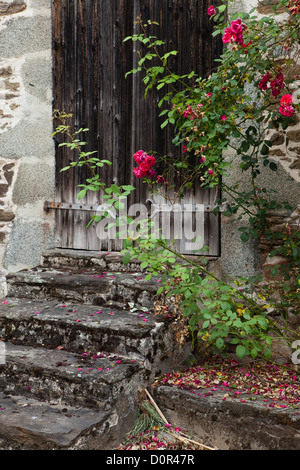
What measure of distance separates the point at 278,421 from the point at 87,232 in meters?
2.39

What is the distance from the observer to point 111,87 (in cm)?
406

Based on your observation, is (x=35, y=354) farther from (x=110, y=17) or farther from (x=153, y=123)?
(x=110, y=17)

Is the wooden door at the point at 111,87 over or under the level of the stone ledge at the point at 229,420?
over

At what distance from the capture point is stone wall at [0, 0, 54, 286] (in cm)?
426

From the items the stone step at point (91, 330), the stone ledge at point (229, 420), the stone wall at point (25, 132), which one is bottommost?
the stone ledge at point (229, 420)

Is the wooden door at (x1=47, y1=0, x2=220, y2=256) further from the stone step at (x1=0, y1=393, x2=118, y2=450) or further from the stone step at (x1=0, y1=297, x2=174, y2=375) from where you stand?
the stone step at (x1=0, y1=393, x2=118, y2=450)

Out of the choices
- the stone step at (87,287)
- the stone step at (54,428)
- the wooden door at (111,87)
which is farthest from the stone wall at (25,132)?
the stone step at (54,428)

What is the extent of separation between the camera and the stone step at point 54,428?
2.18 m

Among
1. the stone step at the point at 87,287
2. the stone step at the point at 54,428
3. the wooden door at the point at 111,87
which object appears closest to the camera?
the stone step at the point at 54,428

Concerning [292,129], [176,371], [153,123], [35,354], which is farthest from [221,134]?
[35,354]

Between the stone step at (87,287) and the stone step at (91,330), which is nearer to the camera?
the stone step at (91,330)

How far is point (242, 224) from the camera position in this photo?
3383 millimetres

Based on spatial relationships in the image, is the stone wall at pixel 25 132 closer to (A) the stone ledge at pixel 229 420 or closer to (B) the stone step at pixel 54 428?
(B) the stone step at pixel 54 428

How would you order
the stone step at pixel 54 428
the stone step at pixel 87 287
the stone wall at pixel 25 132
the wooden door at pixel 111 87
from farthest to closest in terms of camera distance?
the stone wall at pixel 25 132 → the wooden door at pixel 111 87 → the stone step at pixel 87 287 → the stone step at pixel 54 428
